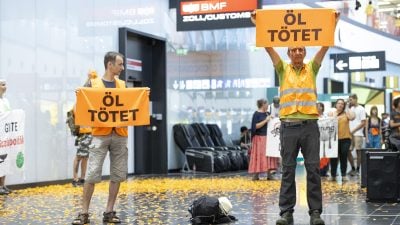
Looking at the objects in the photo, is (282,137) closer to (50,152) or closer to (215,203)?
(215,203)

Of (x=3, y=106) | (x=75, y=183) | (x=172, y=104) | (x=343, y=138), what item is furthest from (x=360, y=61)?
(x=3, y=106)

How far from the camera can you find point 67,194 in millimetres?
11023

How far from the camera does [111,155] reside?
7398 mm

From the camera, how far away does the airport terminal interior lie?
8.92 metres

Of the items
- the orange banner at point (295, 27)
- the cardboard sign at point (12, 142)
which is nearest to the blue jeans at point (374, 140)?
the cardboard sign at point (12, 142)

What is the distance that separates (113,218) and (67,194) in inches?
153

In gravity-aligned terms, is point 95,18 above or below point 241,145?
above

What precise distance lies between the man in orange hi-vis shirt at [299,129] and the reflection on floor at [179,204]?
302 mm

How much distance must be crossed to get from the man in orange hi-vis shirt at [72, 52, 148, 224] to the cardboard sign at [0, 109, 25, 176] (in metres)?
4.32

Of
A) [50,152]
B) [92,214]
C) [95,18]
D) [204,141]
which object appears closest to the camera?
[92,214]

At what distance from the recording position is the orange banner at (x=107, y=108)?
24.0 ft

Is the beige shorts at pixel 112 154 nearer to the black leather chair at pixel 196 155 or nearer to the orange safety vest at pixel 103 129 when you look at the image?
the orange safety vest at pixel 103 129

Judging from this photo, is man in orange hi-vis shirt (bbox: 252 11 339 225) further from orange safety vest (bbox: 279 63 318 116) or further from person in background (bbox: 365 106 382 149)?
person in background (bbox: 365 106 382 149)

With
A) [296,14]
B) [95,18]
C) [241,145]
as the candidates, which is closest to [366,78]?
[241,145]
